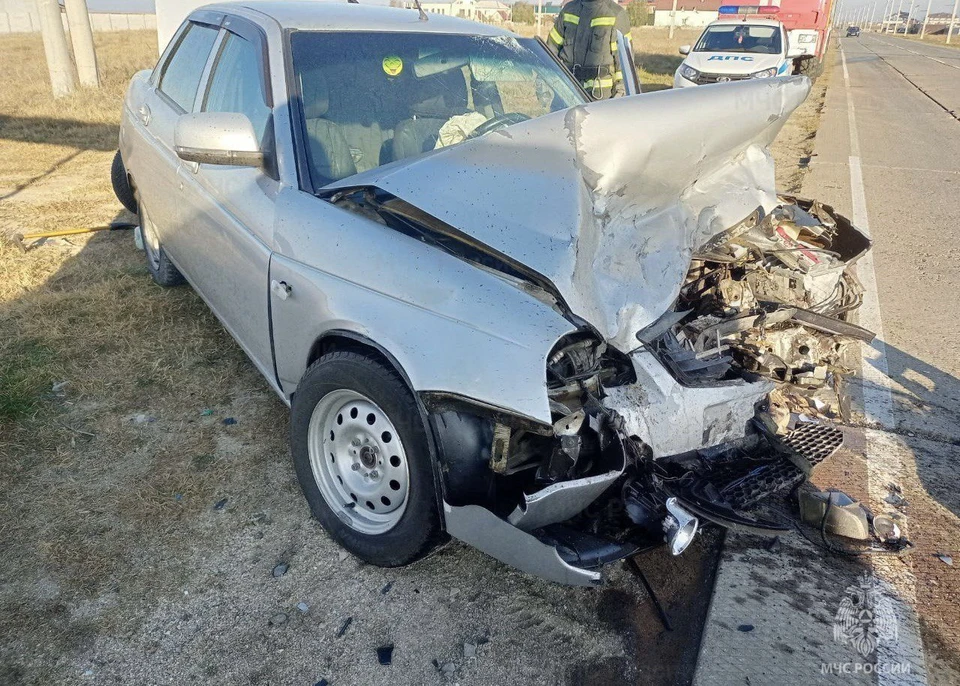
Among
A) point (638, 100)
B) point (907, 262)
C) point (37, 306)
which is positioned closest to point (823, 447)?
point (638, 100)

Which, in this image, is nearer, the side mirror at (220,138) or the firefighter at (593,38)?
the side mirror at (220,138)

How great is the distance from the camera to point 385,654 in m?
2.25

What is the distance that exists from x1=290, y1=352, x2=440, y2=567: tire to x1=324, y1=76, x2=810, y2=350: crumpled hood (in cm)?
63

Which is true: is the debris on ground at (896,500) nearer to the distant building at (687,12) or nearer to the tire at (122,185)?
the tire at (122,185)

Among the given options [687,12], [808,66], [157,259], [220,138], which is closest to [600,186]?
[220,138]

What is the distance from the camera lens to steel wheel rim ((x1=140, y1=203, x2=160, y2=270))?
4.79 metres

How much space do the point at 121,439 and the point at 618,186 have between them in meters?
2.62

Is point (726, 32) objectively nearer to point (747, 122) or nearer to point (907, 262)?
point (907, 262)

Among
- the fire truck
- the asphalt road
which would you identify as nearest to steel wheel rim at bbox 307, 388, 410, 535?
the asphalt road

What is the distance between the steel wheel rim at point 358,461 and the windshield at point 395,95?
0.91m

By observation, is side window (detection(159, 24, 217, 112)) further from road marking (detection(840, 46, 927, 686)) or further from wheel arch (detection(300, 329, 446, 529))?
road marking (detection(840, 46, 927, 686))

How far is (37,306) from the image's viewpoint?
4590 mm

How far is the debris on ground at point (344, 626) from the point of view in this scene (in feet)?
7.63

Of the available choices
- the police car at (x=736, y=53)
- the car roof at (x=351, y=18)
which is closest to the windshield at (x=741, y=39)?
the police car at (x=736, y=53)
